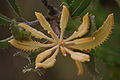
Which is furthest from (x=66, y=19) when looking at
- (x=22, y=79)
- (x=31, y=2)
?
(x=22, y=79)

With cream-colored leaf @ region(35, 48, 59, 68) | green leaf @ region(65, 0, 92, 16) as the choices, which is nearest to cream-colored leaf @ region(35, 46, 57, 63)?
cream-colored leaf @ region(35, 48, 59, 68)

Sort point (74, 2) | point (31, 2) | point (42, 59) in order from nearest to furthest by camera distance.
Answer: point (42, 59), point (74, 2), point (31, 2)

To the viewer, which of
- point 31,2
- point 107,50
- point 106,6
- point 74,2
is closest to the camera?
point 74,2

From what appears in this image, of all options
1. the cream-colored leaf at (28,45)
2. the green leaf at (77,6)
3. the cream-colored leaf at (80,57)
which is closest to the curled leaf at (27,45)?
the cream-colored leaf at (28,45)

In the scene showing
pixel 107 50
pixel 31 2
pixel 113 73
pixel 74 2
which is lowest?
pixel 113 73

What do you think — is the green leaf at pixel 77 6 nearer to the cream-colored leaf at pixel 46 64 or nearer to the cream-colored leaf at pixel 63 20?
the cream-colored leaf at pixel 63 20

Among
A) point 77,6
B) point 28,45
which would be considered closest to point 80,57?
point 28,45

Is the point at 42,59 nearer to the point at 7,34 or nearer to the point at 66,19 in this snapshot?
the point at 66,19

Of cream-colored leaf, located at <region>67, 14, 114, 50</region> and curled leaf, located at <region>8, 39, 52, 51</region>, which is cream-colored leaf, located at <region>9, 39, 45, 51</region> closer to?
curled leaf, located at <region>8, 39, 52, 51</region>
